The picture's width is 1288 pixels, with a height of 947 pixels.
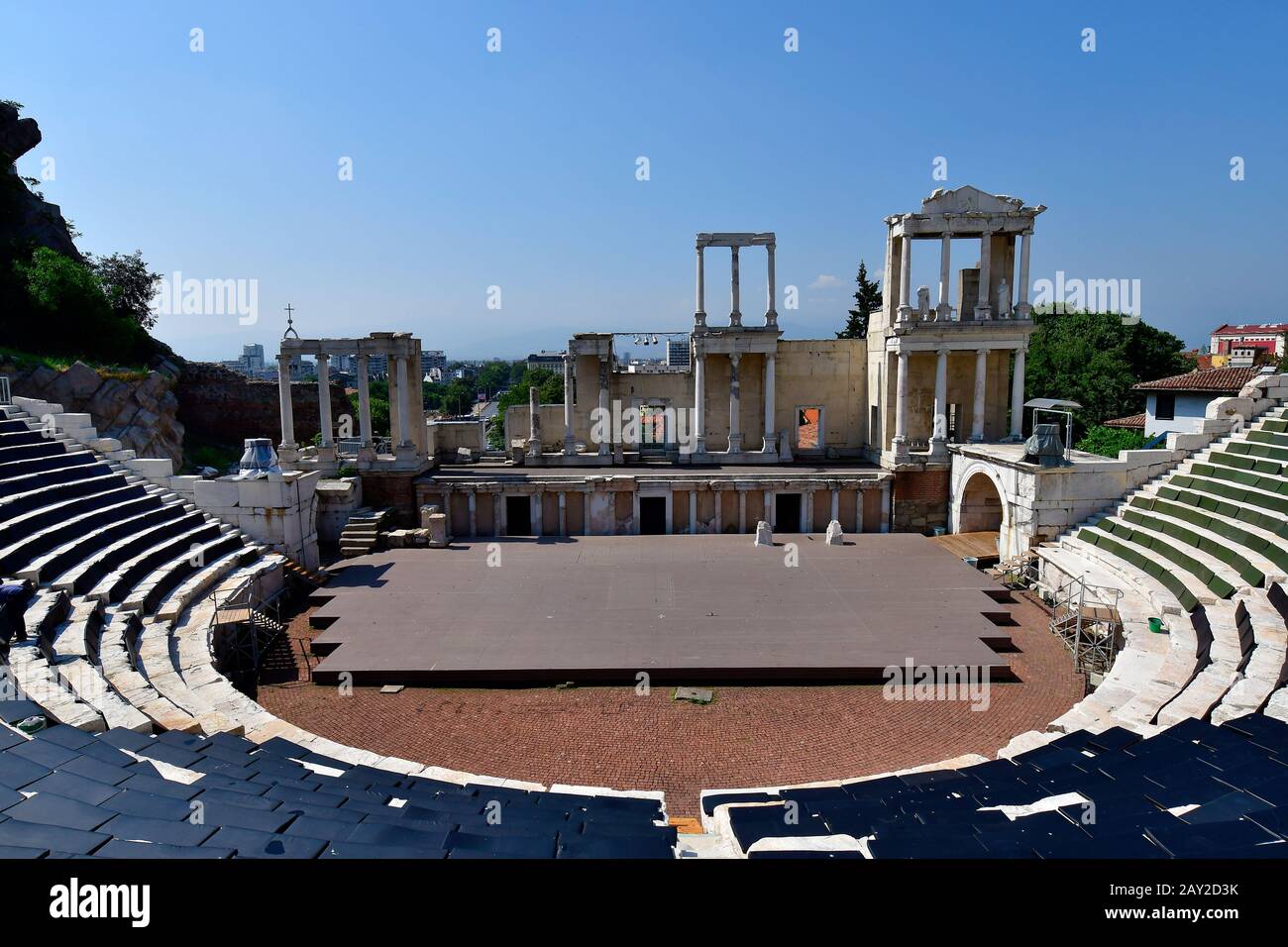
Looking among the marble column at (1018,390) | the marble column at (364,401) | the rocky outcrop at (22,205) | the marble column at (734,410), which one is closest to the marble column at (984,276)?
the marble column at (1018,390)

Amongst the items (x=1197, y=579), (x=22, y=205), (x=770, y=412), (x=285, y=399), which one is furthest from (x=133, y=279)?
(x=1197, y=579)

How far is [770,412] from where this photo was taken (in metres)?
32.4

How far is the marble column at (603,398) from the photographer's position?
31.8 meters

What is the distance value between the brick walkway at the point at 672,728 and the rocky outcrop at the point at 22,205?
3480cm

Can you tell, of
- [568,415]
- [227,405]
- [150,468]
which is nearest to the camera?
[150,468]

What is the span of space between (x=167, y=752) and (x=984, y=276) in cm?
3008

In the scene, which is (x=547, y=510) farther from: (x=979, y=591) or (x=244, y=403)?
(x=244, y=403)

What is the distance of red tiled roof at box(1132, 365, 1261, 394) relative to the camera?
92.8 feet

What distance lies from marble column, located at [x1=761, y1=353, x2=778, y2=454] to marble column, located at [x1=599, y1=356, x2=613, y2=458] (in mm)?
6412

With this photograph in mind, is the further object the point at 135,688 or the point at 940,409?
the point at 940,409

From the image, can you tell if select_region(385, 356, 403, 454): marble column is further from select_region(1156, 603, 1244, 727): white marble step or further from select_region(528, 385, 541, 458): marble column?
select_region(1156, 603, 1244, 727): white marble step

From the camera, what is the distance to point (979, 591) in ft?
64.8

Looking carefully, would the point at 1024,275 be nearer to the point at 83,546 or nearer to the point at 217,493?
the point at 217,493

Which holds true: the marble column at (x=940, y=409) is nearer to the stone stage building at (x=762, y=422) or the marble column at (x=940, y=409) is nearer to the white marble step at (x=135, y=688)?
the stone stage building at (x=762, y=422)
